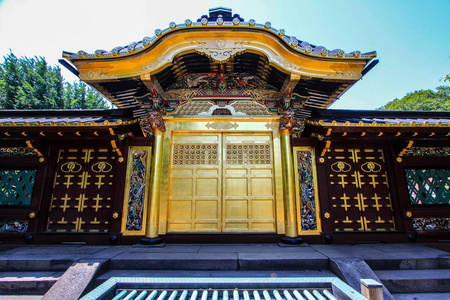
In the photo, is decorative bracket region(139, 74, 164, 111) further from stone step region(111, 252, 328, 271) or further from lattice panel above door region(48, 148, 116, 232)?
stone step region(111, 252, 328, 271)

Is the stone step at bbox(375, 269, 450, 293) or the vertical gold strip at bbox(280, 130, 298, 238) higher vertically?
the vertical gold strip at bbox(280, 130, 298, 238)

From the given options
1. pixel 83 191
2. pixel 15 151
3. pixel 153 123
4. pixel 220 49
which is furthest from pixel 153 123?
pixel 15 151

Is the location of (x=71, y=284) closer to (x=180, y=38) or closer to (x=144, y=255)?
(x=144, y=255)

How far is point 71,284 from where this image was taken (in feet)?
11.2

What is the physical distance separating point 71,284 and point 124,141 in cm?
359

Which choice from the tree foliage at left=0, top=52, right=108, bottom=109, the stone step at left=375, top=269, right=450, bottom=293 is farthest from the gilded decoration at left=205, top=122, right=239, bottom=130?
the tree foliage at left=0, top=52, right=108, bottom=109

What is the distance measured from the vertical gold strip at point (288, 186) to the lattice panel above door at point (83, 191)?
181 inches

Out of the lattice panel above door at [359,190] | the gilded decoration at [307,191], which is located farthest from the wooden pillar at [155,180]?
the lattice panel above door at [359,190]

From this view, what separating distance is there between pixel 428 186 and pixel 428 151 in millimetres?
954

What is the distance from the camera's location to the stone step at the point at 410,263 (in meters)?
4.15

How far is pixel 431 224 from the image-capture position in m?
5.80

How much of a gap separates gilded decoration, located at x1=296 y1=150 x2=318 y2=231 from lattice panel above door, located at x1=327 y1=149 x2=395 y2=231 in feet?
1.70

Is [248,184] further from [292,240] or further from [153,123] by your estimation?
[153,123]

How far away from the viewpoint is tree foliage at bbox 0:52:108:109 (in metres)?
19.9
